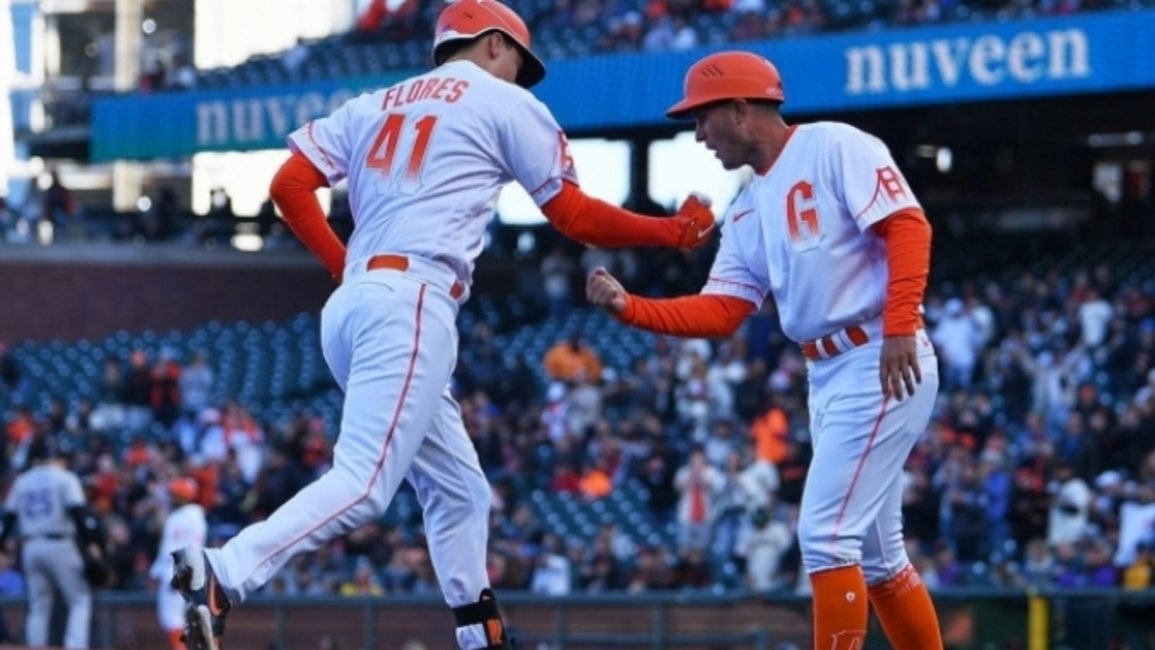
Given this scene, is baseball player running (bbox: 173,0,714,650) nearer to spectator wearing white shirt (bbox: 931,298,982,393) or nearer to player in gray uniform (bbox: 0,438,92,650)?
player in gray uniform (bbox: 0,438,92,650)

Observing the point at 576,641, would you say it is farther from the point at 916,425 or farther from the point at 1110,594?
the point at 916,425

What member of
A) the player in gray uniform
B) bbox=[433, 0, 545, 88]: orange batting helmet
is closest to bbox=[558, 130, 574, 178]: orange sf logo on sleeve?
bbox=[433, 0, 545, 88]: orange batting helmet

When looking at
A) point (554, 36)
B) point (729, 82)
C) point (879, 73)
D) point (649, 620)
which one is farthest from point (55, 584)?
point (554, 36)

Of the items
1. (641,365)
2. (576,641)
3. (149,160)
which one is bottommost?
(576,641)

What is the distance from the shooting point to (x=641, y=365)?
1869 cm

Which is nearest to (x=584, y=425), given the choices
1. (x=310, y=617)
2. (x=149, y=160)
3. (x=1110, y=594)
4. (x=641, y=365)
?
(x=641, y=365)

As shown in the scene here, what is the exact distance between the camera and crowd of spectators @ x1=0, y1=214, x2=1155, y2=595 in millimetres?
14117

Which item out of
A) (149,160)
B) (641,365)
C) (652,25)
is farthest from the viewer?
(149,160)

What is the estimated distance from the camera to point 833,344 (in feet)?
19.9

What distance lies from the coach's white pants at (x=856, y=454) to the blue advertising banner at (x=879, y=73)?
13.3 meters

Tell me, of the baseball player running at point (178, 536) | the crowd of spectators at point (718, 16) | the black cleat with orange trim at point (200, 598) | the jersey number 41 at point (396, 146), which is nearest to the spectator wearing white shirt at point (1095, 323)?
the crowd of spectators at point (718, 16)

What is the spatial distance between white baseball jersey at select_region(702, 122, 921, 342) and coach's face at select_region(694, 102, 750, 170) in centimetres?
9

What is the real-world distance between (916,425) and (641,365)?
12677 millimetres

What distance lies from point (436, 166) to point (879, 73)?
49.2 feet
